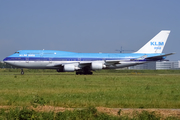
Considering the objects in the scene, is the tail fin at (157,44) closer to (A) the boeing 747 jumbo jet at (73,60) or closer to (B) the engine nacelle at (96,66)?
(A) the boeing 747 jumbo jet at (73,60)

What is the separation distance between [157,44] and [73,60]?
16.4 meters

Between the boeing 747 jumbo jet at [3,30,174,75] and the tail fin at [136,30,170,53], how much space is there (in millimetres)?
1296

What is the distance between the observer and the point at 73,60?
168 feet

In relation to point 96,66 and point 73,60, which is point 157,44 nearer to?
point 96,66

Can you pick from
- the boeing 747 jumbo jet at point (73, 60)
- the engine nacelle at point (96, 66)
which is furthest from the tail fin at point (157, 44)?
the engine nacelle at point (96, 66)

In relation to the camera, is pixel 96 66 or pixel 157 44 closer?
pixel 96 66

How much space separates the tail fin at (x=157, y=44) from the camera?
183ft

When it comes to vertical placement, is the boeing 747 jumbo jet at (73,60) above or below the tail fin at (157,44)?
below

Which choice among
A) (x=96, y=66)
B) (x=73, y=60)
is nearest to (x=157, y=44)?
(x=96, y=66)

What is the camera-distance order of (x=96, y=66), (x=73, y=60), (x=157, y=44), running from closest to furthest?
(x=96, y=66) → (x=73, y=60) → (x=157, y=44)

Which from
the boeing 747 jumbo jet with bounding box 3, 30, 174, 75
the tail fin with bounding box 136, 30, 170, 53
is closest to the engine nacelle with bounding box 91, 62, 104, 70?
the boeing 747 jumbo jet with bounding box 3, 30, 174, 75

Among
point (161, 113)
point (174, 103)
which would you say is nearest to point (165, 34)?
point (174, 103)

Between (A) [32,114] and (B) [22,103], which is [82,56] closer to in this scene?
(B) [22,103]

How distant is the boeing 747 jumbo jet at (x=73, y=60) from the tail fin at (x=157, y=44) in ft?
4.25
